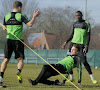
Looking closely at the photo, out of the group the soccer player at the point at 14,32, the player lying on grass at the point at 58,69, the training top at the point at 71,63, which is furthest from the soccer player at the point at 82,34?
the soccer player at the point at 14,32

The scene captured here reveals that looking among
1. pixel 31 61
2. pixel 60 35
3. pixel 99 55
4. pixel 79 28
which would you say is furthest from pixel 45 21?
pixel 79 28

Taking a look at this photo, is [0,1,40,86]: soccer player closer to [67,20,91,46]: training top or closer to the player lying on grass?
the player lying on grass

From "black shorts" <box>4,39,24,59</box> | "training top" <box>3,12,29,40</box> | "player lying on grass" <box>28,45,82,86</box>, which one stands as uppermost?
"training top" <box>3,12,29,40</box>

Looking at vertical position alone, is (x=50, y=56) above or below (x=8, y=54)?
below

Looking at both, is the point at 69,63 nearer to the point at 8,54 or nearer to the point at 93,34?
the point at 8,54

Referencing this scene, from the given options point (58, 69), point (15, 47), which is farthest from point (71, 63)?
point (15, 47)

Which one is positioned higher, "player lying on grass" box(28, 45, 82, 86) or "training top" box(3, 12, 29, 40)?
"training top" box(3, 12, 29, 40)

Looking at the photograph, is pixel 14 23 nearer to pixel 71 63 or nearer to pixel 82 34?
pixel 71 63

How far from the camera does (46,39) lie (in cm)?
7056

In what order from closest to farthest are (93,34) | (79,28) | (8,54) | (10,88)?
(10,88) < (8,54) < (79,28) < (93,34)

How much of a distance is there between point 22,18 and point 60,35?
57.5 metres

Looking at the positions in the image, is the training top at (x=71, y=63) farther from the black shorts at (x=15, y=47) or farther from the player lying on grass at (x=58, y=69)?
the black shorts at (x=15, y=47)

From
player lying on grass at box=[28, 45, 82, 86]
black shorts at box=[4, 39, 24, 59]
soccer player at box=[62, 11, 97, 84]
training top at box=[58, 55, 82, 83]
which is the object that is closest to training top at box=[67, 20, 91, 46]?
soccer player at box=[62, 11, 97, 84]

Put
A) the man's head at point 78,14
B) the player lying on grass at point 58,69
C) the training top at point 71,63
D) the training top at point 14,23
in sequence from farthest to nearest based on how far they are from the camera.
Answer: the man's head at point 78,14 → the training top at point 14,23 → the training top at point 71,63 → the player lying on grass at point 58,69
